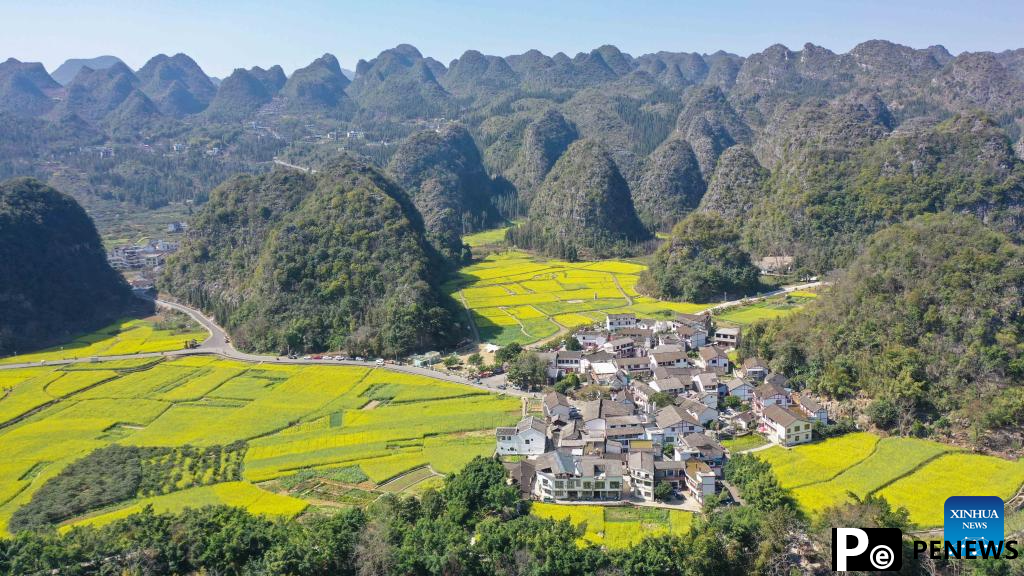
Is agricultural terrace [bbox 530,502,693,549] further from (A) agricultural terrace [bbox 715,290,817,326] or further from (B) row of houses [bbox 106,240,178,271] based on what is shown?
(B) row of houses [bbox 106,240,178,271]

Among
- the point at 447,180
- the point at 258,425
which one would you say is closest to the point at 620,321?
the point at 258,425

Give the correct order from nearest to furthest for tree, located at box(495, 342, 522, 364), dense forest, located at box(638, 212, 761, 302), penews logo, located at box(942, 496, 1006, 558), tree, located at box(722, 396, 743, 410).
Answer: penews logo, located at box(942, 496, 1006, 558)
tree, located at box(722, 396, 743, 410)
tree, located at box(495, 342, 522, 364)
dense forest, located at box(638, 212, 761, 302)

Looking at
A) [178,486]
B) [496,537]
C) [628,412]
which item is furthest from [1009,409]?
[178,486]

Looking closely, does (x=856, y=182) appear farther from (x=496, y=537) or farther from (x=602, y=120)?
(x=602, y=120)

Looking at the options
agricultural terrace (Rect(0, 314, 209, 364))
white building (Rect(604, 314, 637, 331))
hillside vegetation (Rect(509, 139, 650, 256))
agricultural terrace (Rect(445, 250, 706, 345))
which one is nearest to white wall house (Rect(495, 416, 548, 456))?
agricultural terrace (Rect(445, 250, 706, 345))

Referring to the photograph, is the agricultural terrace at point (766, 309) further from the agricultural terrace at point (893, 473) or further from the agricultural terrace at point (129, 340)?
Result: the agricultural terrace at point (129, 340)

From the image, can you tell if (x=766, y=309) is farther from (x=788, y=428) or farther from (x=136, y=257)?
(x=136, y=257)
